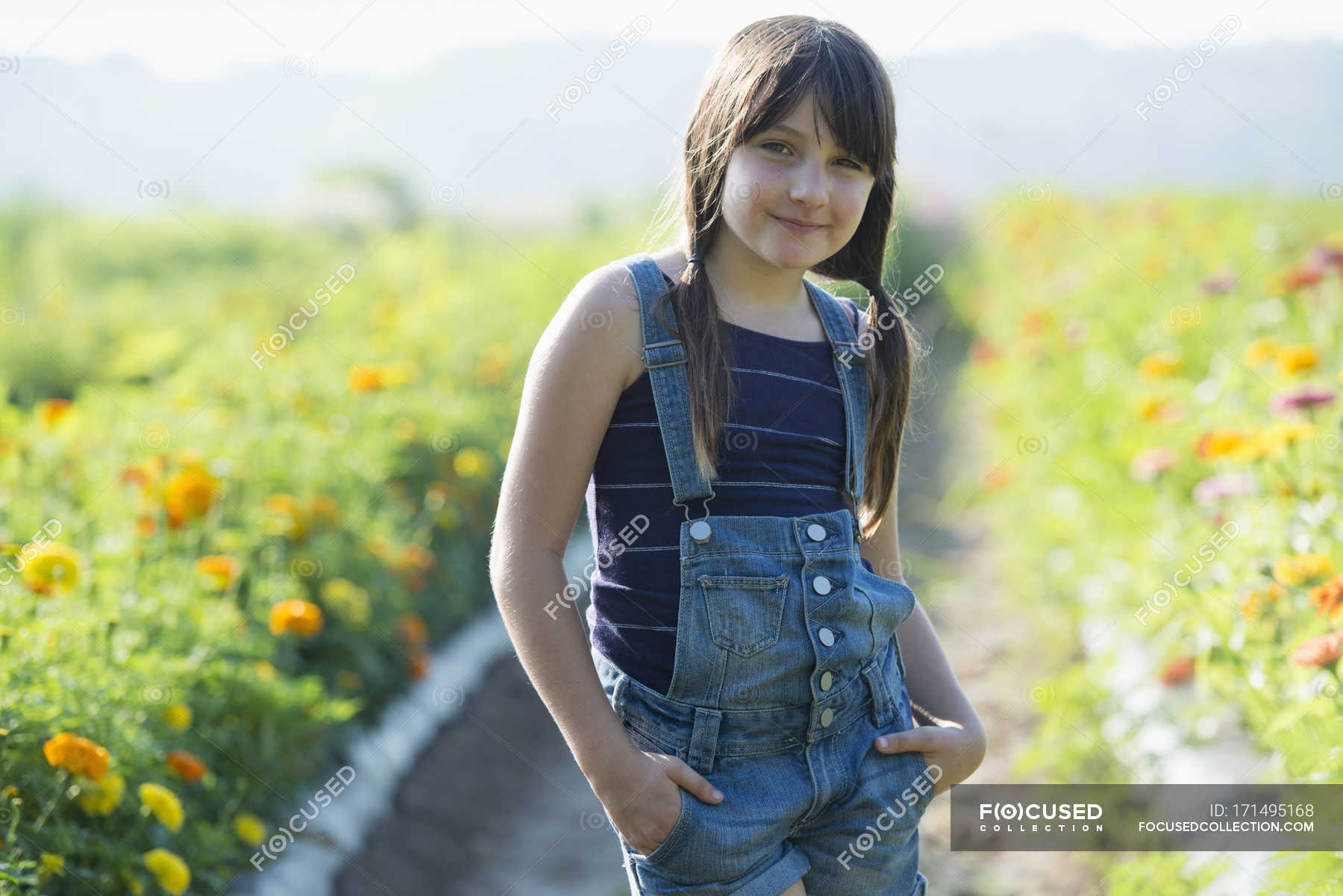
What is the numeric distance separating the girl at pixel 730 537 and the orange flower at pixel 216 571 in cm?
165

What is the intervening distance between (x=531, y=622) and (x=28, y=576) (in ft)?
4.92

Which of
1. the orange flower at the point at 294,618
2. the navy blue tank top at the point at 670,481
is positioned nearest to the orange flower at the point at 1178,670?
the navy blue tank top at the point at 670,481

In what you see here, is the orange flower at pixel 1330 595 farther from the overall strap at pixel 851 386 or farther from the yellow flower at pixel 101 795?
the yellow flower at pixel 101 795

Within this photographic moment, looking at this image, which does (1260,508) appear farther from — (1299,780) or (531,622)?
(531,622)

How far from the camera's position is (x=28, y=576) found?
2.20m

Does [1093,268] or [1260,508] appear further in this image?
[1093,268]

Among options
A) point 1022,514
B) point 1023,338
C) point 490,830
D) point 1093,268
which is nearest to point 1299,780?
point 490,830

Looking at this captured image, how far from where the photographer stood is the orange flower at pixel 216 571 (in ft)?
8.89

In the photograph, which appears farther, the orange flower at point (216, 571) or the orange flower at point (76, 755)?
the orange flower at point (216, 571)

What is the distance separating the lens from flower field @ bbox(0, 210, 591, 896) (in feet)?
6.82

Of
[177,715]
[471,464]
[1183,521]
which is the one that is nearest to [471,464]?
[471,464]

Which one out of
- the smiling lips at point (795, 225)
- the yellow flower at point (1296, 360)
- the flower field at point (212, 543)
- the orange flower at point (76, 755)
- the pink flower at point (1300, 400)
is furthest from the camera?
the yellow flower at point (1296, 360)

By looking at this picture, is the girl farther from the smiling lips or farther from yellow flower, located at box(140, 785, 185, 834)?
yellow flower, located at box(140, 785, 185, 834)

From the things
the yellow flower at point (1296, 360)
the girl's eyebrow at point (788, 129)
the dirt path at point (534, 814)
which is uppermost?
the girl's eyebrow at point (788, 129)
